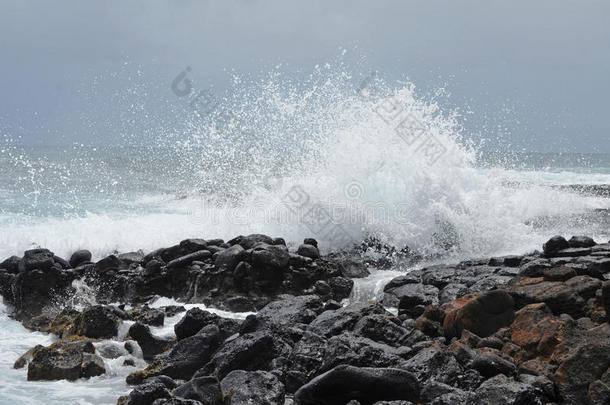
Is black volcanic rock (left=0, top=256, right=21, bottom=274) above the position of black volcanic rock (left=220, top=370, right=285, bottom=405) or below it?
above

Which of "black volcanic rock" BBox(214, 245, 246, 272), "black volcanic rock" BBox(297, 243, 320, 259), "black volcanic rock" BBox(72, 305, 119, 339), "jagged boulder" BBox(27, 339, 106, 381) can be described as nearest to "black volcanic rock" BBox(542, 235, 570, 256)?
"black volcanic rock" BBox(297, 243, 320, 259)

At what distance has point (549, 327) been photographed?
19.1 feet

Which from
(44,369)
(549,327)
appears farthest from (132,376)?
(549,327)

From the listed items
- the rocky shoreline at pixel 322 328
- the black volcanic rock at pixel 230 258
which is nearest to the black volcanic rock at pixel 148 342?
the rocky shoreline at pixel 322 328

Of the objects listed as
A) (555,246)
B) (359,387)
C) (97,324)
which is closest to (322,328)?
(359,387)

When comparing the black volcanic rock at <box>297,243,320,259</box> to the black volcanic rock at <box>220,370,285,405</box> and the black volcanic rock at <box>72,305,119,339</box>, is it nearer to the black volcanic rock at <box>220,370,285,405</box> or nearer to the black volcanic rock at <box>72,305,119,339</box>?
the black volcanic rock at <box>72,305,119,339</box>

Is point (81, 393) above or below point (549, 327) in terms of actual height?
below

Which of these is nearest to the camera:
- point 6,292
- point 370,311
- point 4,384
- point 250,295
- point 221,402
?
point 221,402

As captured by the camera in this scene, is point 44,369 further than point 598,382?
Yes

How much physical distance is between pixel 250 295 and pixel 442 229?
491 centimetres

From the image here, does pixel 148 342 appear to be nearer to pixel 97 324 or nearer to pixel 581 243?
pixel 97 324

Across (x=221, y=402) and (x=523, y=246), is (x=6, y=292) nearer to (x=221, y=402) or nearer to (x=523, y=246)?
(x=221, y=402)

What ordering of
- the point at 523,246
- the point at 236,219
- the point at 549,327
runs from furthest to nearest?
the point at 236,219 → the point at 523,246 → the point at 549,327

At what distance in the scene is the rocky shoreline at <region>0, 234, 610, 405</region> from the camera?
16.7ft
